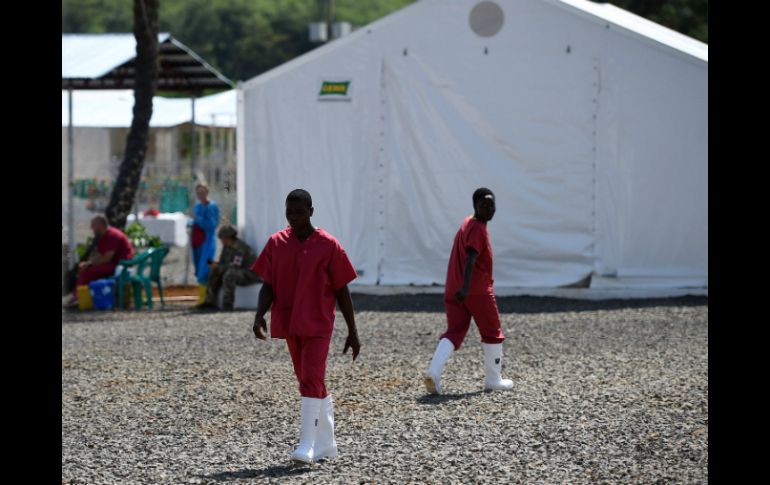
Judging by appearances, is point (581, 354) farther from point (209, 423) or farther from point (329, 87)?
point (329, 87)

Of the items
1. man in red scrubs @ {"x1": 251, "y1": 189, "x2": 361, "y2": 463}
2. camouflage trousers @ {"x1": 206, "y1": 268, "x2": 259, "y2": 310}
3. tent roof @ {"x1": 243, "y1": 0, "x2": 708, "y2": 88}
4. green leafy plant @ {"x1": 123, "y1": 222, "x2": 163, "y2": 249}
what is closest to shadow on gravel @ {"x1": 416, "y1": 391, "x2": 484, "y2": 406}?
man in red scrubs @ {"x1": 251, "y1": 189, "x2": 361, "y2": 463}

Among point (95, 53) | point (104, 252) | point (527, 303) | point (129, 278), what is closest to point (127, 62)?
point (95, 53)

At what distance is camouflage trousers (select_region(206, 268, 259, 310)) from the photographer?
49.2 ft

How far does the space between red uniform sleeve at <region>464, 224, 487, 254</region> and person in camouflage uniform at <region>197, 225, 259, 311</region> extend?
268 inches

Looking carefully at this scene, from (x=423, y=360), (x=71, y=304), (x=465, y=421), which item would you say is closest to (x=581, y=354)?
(x=423, y=360)

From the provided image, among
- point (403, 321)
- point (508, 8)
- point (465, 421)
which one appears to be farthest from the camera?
point (508, 8)

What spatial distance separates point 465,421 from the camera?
7.71 meters

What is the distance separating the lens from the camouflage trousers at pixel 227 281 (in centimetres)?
1499

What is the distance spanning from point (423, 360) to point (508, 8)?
20.1ft

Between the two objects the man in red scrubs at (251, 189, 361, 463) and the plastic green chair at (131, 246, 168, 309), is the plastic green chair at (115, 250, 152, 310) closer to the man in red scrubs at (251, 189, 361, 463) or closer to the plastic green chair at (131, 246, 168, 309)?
the plastic green chair at (131, 246, 168, 309)

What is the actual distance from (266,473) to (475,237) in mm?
2726

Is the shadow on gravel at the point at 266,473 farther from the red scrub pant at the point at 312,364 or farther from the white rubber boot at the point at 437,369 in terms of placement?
the white rubber boot at the point at 437,369
